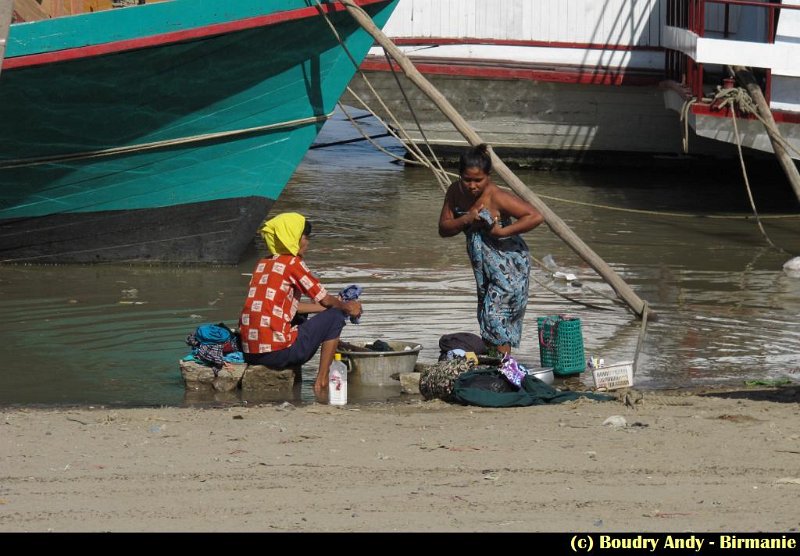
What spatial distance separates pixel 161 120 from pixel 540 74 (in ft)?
20.0

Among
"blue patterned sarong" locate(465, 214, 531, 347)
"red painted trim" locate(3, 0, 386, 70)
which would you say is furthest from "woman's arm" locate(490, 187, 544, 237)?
"red painted trim" locate(3, 0, 386, 70)

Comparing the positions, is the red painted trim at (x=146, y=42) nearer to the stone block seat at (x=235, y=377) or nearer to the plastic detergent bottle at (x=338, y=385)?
the stone block seat at (x=235, y=377)

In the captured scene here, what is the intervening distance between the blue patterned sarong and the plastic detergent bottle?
0.82 metres

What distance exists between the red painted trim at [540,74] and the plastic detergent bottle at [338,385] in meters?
8.43

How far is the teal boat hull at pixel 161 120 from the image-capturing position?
27.5 feet

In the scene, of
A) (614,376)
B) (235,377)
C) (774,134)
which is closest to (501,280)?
(614,376)

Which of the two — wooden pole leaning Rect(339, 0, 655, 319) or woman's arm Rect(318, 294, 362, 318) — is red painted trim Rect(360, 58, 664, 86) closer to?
wooden pole leaning Rect(339, 0, 655, 319)

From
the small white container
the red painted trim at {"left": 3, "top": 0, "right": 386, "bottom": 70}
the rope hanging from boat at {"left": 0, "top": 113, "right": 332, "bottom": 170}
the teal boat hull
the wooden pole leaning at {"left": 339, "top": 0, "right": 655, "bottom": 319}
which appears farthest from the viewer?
the rope hanging from boat at {"left": 0, "top": 113, "right": 332, "bottom": 170}

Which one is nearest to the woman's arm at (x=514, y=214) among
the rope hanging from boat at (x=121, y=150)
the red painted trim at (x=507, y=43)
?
the rope hanging from boat at (x=121, y=150)

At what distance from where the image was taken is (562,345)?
6.40m

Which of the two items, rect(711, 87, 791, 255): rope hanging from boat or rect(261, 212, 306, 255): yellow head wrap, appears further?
rect(711, 87, 791, 255): rope hanging from boat

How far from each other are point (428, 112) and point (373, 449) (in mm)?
9964

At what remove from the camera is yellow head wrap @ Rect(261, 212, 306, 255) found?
20.2 feet

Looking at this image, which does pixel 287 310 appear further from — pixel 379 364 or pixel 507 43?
pixel 507 43
